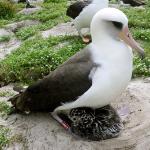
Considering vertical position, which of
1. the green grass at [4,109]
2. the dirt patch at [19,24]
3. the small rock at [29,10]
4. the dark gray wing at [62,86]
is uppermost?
the dark gray wing at [62,86]

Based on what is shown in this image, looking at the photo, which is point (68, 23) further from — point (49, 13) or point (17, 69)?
point (17, 69)

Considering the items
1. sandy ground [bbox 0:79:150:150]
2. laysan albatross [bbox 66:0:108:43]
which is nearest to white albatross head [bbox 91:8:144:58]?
sandy ground [bbox 0:79:150:150]

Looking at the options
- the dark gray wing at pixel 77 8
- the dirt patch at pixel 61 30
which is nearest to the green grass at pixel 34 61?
the dark gray wing at pixel 77 8

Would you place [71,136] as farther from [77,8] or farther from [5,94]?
[77,8]

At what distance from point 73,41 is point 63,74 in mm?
4105

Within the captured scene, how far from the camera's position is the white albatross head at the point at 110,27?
5.63 m

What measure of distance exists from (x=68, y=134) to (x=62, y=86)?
608 mm

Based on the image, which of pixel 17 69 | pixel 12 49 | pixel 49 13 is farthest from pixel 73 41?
pixel 49 13

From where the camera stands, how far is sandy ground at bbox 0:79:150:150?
18.8 feet

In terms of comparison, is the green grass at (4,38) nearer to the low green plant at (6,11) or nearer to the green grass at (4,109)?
the low green plant at (6,11)

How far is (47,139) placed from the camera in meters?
5.91

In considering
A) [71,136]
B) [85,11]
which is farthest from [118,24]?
[85,11]

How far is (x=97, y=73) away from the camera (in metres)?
5.51

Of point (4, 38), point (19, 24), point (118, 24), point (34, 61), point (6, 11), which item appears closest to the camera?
point (118, 24)
